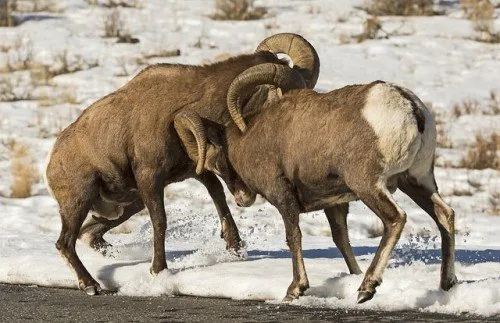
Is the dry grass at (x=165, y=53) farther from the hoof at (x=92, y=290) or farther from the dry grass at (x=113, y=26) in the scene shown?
the hoof at (x=92, y=290)

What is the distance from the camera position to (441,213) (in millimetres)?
9469

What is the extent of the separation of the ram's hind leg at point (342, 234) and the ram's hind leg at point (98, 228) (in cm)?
268

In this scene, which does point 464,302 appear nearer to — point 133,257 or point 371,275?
point 371,275

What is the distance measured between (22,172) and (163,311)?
28.3 ft

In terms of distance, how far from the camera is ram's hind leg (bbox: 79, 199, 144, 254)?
12.6 metres

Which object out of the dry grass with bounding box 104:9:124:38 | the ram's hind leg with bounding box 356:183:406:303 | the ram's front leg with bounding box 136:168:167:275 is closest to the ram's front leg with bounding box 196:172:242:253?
the ram's front leg with bounding box 136:168:167:275

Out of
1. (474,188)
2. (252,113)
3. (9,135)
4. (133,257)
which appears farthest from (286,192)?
(9,135)

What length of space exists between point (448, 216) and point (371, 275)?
85 centimetres

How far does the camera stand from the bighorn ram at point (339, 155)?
9023 mm

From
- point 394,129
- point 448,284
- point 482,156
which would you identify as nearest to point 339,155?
point 394,129

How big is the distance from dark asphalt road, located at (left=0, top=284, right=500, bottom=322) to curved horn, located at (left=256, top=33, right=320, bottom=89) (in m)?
2.82

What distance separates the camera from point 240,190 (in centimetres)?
1096

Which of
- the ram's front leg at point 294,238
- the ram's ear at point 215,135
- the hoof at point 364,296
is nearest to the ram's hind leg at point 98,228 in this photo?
the ram's ear at point 215,135

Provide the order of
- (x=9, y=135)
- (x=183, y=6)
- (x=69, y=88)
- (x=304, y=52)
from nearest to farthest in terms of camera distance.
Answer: (x=304, y=52)
(x=9, y=135)
(x=69, y=88)
(x=183, y=6)
